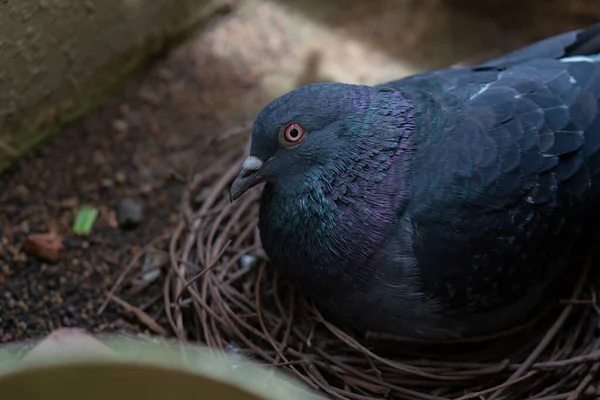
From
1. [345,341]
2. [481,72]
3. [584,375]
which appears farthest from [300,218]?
[584,375]

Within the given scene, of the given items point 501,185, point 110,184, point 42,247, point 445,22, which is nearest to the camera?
point 501,185

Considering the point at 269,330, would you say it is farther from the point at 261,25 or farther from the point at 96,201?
the point at 261,25

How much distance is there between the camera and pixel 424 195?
2.22 m

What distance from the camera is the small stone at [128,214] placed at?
3.04 meters

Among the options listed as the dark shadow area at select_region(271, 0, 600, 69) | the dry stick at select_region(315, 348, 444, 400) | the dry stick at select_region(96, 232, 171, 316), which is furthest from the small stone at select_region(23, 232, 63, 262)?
the dark shadow area at select_region(271, 0, 600, 69)

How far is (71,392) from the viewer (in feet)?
4.66

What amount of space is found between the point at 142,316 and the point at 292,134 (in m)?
0.97

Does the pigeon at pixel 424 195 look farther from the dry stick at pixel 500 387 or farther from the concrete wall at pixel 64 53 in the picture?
the concrete wall at pixel 64 53

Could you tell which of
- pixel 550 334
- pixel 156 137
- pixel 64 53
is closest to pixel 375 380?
pixel 550 334

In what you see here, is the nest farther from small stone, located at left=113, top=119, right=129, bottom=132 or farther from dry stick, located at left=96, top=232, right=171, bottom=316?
small stone, located at left=113, top=119, right=129, bottom=132

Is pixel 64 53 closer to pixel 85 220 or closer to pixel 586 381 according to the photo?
pixel 85 220

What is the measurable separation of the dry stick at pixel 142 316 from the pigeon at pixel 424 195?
1.87ft

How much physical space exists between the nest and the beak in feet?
0.68

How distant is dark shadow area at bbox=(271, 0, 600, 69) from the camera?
13.1 ft
